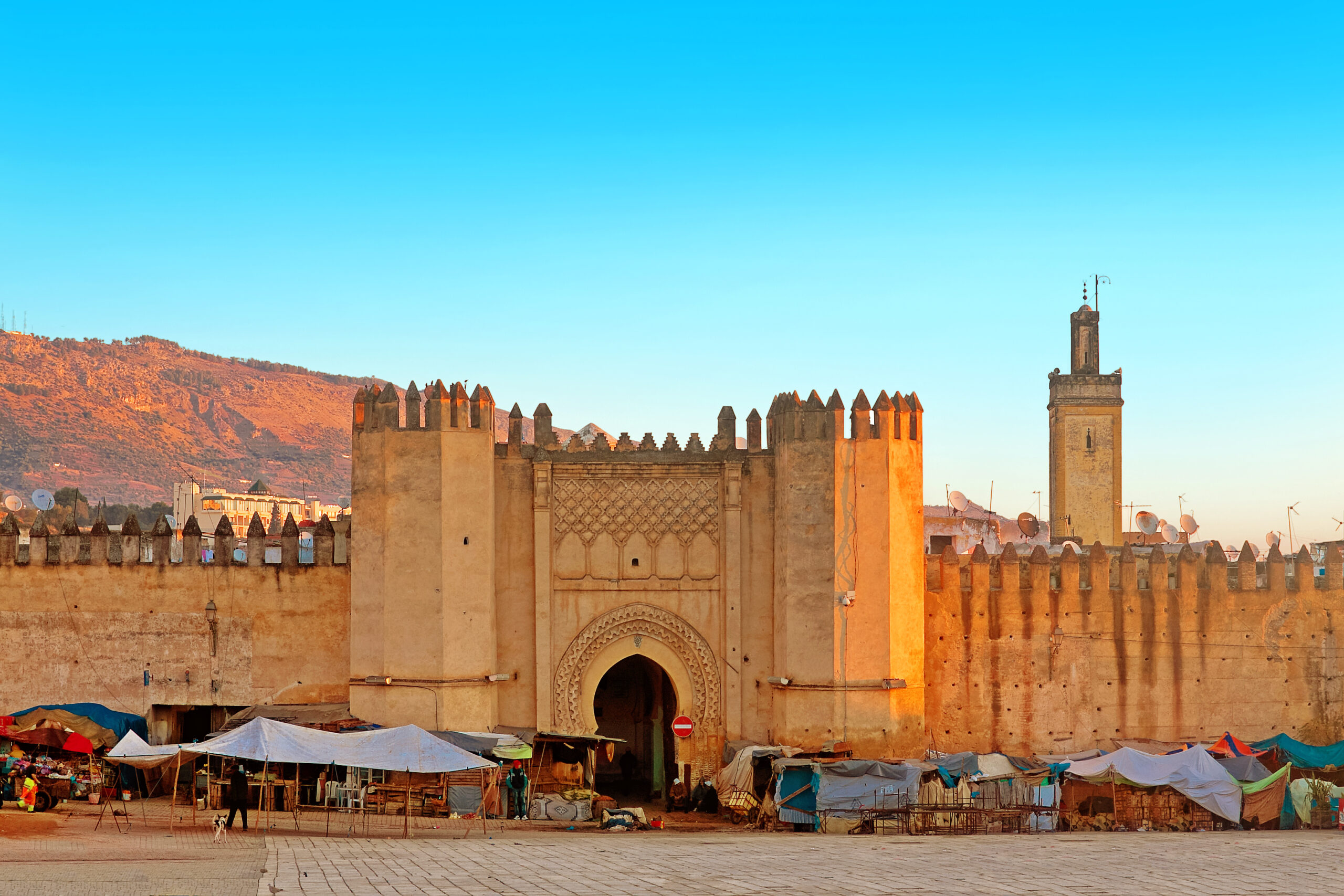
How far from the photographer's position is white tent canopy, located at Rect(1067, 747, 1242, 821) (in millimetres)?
19953

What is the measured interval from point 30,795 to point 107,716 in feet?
9.14

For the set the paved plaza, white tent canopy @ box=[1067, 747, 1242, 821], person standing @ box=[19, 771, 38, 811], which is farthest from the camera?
white tent canopy @ box=[1067, 747, 1242, 821]

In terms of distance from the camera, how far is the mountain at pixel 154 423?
12644cm

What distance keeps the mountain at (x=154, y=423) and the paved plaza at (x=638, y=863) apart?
103m

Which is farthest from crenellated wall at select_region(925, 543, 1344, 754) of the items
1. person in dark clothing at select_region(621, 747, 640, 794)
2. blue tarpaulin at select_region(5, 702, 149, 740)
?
blue tarpaulin at select_region(5, 702, 149, 740)

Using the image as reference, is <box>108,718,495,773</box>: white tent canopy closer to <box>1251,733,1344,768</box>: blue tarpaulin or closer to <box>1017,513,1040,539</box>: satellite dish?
<box>1251,733,1344,768</box>: blue tarpaulin

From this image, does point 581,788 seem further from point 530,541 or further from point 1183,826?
point 1183,826

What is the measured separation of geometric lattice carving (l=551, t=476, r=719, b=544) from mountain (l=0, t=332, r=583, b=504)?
98077 mm

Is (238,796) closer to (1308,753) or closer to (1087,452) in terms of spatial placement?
(1308,753)

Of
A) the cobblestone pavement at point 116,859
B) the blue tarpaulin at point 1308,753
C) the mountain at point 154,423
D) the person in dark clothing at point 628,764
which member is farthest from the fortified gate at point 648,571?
the mountain at point 154,423

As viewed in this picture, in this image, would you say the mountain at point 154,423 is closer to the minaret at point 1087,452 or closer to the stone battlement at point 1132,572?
the minaret at point 1087,452

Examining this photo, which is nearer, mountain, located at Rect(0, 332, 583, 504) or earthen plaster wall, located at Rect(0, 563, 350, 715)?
earthen plaster wall, located at Rect(0, 563, 350, 715)

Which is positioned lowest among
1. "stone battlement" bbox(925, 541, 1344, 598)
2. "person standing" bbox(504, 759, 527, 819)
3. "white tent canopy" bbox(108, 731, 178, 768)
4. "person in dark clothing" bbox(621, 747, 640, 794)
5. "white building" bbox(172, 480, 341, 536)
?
"person in dark clothing" bbox(621, 747, 640, 794)

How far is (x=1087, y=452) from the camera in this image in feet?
193
